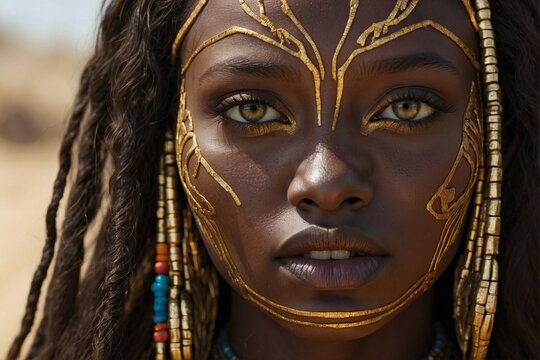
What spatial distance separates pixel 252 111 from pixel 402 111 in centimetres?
38

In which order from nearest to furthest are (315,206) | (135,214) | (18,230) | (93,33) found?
(315,206), (135,214), (93,33), (18,230)

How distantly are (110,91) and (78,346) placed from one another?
29.1 inches

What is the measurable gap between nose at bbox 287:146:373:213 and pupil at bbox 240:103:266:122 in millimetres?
191

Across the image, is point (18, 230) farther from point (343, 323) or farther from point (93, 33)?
point (343, 323)

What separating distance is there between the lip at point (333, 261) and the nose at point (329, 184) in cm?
6

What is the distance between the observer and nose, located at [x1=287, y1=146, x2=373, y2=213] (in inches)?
87.2

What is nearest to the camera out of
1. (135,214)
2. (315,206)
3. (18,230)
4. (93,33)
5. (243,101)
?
(315,206)

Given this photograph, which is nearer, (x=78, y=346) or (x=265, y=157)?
(x=265, y=157)

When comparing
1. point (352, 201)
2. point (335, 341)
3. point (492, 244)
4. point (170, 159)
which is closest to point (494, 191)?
point (492, 244)

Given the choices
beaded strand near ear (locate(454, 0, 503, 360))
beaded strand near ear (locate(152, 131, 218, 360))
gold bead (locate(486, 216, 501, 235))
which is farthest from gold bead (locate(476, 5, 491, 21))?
beaded strand near ear (locate(152, 131, 218, 360))

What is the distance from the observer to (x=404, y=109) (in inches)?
93.2

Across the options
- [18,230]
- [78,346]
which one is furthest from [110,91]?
[18,230]

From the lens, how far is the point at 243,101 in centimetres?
240

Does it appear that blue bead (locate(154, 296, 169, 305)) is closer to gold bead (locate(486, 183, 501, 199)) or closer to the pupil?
the pupil
